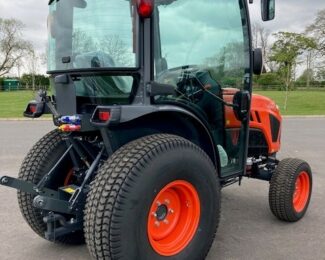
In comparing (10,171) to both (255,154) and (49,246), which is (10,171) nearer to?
(49,246)

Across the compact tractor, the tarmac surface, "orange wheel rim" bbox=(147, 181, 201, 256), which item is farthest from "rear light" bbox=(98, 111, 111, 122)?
the tarmac surface

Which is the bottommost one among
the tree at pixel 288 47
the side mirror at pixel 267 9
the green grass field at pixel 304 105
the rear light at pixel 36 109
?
the green grass field at pixel 304 105

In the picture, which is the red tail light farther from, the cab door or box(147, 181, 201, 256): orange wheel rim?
box(147, 181, 201, 256): orange wheel rim

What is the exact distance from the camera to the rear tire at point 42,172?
356 cm

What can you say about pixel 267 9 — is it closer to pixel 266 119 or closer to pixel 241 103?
pixel 241 103

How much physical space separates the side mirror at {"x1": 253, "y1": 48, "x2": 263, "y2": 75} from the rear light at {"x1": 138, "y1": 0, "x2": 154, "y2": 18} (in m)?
1.40

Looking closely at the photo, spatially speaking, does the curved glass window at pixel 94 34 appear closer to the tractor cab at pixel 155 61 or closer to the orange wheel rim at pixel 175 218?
the tractor cab at pixel 155 61

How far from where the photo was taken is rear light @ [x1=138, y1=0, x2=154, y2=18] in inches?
113

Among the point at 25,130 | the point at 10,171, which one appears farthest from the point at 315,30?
the point at 10,171

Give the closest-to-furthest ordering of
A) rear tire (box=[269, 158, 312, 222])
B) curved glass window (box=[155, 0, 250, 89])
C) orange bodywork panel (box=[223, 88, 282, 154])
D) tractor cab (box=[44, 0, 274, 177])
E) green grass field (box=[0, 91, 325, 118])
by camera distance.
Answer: tractor cab (box=[44, 0, 274, 177])
curved glass window (box=[155, 0, 250, 89])
rear tire (box=[269, 158, 312, 222])
orange bodywork panel (box=[223, 88, 282, 154])
green grass field (box=[0, 91, 325, 118])

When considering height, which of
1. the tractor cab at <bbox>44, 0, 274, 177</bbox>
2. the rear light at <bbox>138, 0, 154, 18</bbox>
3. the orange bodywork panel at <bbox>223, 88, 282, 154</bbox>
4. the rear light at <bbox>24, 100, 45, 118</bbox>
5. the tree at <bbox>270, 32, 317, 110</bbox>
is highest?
the tree at <bbox>270, 32, 317, 110</bbox>

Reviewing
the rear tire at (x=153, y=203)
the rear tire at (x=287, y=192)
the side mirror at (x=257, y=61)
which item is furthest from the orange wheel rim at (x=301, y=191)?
the rear tire at (x=153, y=203)

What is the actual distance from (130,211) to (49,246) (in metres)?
1.46

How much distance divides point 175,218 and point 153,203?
420 millimetres
